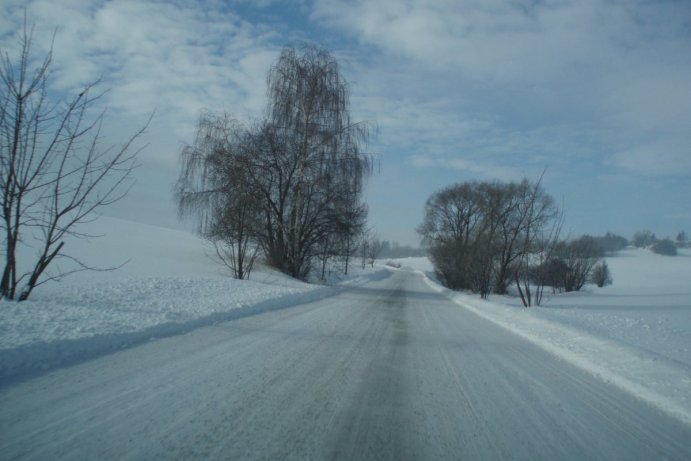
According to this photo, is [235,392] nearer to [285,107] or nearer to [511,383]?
[511,383]

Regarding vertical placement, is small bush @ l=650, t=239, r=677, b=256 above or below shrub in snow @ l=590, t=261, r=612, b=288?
above

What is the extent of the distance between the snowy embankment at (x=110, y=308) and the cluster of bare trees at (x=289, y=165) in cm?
391

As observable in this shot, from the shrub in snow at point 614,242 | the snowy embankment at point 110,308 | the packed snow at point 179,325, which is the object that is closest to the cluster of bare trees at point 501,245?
the packed snow at point 179,325

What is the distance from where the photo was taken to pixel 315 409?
3334 millimetres

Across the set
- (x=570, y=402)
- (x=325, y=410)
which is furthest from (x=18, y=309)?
(x=570, y=402)

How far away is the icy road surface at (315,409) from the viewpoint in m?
2.63

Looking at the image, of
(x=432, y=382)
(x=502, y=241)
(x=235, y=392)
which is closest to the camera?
(x=235, y=392)

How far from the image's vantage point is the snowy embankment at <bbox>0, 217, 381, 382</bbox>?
14.3ft

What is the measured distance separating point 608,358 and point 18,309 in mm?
9761

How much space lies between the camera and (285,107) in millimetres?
17984

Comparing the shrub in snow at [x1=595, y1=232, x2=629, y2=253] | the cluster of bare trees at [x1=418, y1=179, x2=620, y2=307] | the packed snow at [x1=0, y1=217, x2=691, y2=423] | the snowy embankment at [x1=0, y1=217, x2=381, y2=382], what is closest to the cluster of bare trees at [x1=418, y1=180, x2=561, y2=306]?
the cluster of bare trees at [x1=418, y1=179, x2=620, y2=307]

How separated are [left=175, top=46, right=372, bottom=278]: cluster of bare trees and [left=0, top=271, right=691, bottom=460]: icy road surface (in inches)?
507

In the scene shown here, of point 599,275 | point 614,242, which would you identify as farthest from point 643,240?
point 599,275

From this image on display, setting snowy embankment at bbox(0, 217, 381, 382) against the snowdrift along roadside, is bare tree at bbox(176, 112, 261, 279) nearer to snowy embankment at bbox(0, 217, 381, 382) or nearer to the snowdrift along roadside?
snowy embankment at bbox(0, 217, 381, 382)
